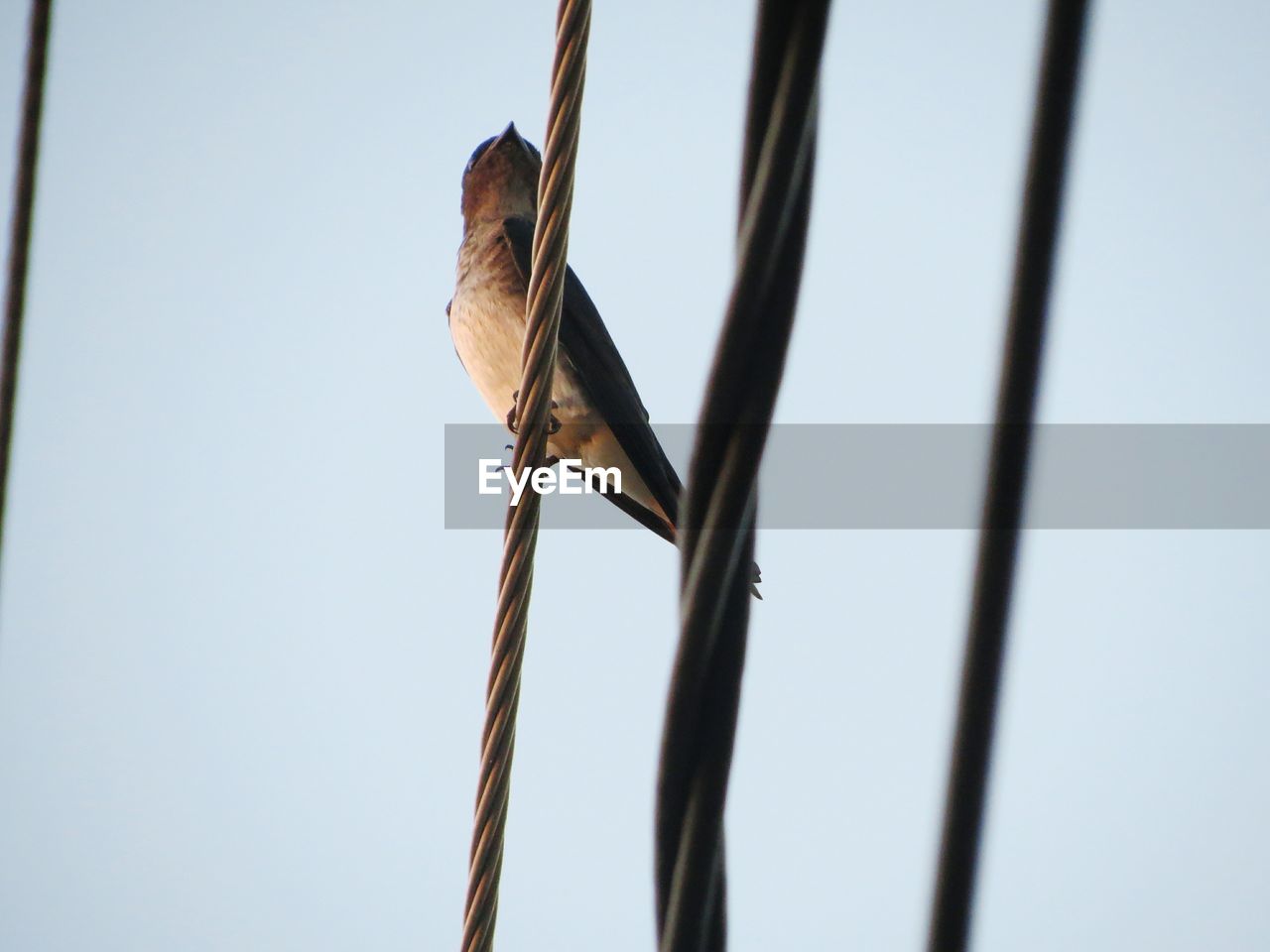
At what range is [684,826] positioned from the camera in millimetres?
663

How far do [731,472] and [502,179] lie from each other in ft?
11.0

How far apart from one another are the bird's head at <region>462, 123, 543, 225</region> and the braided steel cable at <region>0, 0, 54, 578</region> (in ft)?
8.45

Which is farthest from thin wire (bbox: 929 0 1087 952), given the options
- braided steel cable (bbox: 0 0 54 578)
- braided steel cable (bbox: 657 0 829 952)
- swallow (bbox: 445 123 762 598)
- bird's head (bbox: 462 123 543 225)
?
bird's head (bbox: 462 123 543 225)

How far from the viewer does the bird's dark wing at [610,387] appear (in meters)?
3.09

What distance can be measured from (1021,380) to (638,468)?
2636 mm

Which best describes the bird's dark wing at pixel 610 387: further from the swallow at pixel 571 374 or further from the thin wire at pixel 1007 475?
the thin wire at pixel 1007 475

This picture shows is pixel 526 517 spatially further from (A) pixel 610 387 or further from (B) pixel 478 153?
(B) pixel 478 153

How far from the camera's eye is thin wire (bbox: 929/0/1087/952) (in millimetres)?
451

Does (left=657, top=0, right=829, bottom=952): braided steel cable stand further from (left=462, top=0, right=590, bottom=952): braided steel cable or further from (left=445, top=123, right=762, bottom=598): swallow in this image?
(left=445, top=123, right=762, bottom=598): swallow

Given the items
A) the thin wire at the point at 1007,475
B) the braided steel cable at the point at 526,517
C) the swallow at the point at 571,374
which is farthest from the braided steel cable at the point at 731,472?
the swallow at the point at 571,374

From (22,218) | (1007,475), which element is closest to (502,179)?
(22,218)

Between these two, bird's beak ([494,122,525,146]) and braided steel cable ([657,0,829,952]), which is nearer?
braided steel cable ([657,0,829,952])

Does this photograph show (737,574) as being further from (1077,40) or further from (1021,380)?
(1077,40)

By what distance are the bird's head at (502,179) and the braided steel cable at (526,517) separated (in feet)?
8.61
